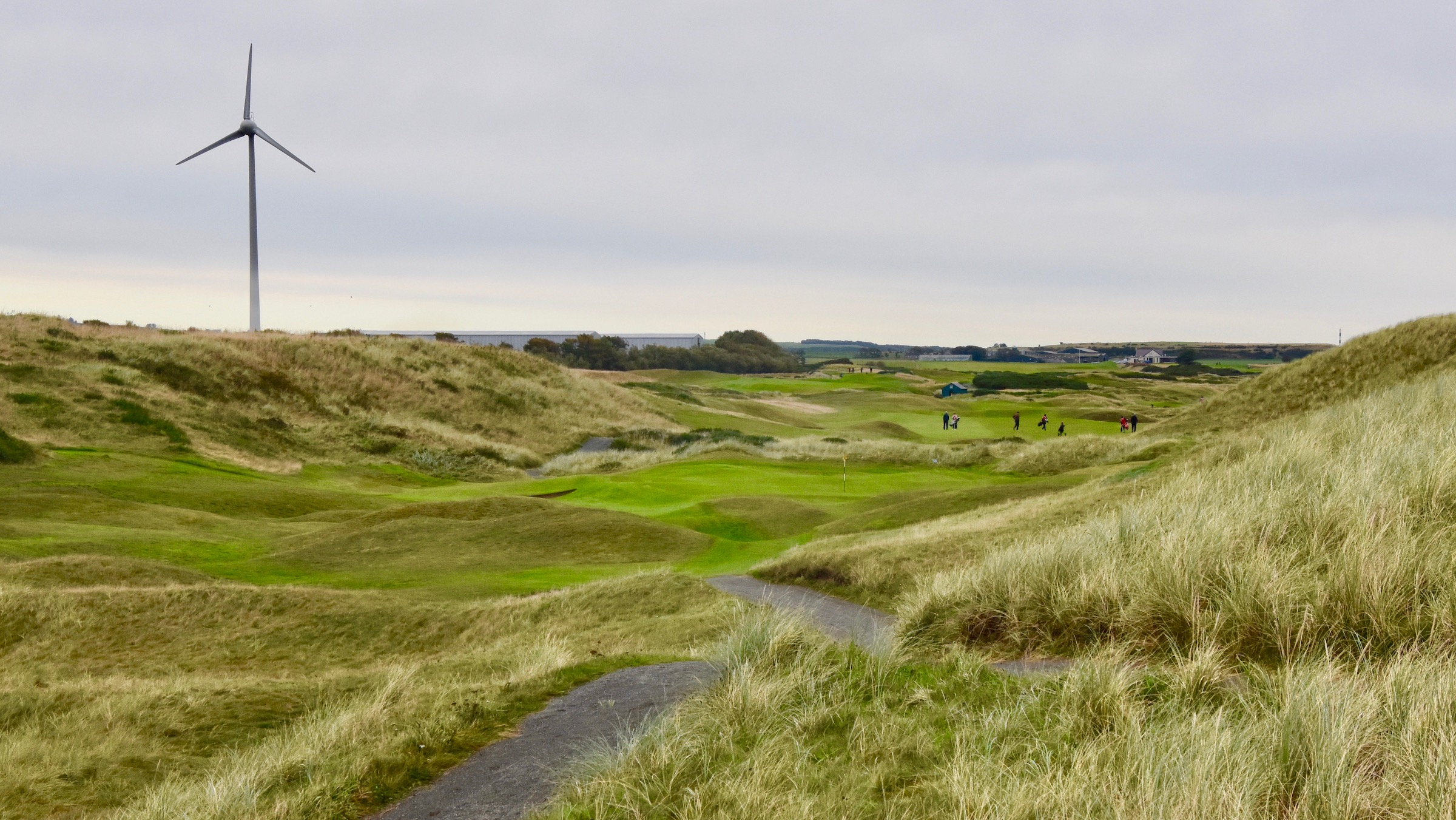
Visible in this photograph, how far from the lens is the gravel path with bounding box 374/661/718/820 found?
575 cm

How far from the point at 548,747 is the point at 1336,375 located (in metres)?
30.9

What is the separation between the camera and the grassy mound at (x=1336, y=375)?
88.0 ft

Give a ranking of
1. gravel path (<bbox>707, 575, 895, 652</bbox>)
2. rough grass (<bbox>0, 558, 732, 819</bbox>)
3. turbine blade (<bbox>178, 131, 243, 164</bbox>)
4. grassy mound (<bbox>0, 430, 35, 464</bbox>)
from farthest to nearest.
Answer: turbine blade (<bbox>178, 131, 243, 164</bbox>) → grassy mound (<bbox>0, 430, 35, 464</bbox>) → gravel path (<bbox>707, 575, 895, 652</bbox>) → rough grass (<bbox>0, 558, 732, 819</bbox>)

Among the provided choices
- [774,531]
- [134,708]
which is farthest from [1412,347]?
[134,708]

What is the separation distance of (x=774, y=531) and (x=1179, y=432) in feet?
49.1

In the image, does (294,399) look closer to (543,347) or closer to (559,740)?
(559,740)

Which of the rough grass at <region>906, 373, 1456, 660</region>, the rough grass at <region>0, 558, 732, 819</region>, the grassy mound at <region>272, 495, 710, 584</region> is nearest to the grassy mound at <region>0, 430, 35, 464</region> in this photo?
the grassy mound at <region>272, 495, 710, 584</region>

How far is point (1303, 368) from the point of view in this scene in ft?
104

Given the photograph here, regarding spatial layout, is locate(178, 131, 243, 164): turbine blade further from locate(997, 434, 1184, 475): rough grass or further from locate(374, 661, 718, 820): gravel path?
locate(374, 661, 718, 820): gravel path

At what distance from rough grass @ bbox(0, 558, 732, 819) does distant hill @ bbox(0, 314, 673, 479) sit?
Answer: 28.7 meters

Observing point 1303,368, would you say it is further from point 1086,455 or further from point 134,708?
point 134,708

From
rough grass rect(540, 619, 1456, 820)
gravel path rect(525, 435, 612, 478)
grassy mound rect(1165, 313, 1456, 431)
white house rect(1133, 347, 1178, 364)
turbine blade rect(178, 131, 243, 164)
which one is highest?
turbine blade rect(178, 131, 243, 164)

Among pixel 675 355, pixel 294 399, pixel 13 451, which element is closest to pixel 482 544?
pixel 13 451

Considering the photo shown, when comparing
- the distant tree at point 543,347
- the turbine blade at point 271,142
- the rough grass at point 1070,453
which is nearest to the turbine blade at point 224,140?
the turbine blade at point 271,142
